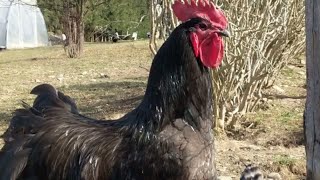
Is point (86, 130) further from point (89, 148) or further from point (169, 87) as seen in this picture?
point (169, 87)

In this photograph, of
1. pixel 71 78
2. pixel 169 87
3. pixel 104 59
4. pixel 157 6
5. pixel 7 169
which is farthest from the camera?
pixel 104 59

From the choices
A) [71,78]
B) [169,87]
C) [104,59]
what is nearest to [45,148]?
[169,87]

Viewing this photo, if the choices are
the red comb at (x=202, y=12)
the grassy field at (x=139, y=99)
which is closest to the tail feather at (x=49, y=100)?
the red comb at (x=202, y=12)

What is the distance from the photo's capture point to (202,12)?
3.53 m

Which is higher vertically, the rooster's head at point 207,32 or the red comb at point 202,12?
the red comb at point 202,12

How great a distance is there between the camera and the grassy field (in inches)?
217

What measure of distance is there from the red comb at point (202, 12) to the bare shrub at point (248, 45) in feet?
5.98

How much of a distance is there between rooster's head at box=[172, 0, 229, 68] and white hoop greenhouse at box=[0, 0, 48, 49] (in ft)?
88.1

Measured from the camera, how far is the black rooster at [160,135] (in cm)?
331

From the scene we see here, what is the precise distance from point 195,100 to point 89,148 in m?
0.76

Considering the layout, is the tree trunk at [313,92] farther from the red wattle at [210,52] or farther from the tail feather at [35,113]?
the tail feather at [35,113]

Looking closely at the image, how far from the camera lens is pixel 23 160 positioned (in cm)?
358

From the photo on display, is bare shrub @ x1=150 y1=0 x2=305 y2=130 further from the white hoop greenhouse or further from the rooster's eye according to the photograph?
the white hoop greenhouse

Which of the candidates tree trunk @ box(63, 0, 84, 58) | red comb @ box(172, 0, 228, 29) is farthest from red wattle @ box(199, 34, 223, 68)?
tree trunk @ box(63, 0, 84, 58)
